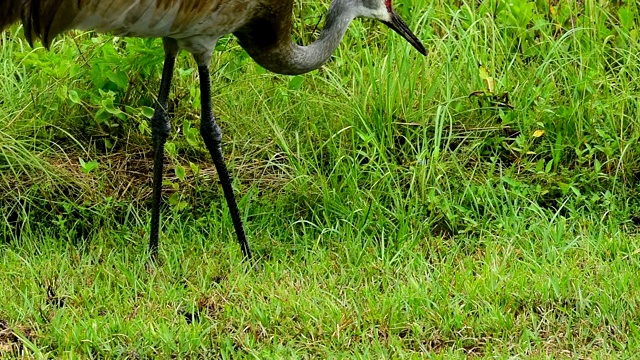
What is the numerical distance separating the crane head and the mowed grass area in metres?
0.19

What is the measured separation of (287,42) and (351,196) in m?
0.83

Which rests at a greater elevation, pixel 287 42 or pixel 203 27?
pixel 203 27

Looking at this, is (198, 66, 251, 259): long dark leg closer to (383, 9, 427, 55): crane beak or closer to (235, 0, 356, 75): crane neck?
(235, 0, 356, 75): crane neck

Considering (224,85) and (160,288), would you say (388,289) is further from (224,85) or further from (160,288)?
(224,85)

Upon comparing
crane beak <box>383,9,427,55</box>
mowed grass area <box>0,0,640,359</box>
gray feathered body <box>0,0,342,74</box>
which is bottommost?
mowed grass area <box>0,0,640,359</box>

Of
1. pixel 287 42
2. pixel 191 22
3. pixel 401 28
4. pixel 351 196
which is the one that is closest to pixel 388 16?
pixel 401 28

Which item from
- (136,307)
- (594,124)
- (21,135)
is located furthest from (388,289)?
(21,135)

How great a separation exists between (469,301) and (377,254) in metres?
0.70

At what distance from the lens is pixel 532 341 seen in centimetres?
436

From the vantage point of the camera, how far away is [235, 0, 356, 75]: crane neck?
17.0ft

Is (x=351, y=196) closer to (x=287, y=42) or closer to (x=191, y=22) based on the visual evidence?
(x=287, y=42)

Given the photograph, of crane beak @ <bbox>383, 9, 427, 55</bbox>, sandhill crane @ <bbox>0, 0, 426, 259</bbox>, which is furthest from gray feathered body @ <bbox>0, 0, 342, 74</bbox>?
crane beak @ <bbox>383, 9, 427, 55</bbox>

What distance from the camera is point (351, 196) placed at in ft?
18.3

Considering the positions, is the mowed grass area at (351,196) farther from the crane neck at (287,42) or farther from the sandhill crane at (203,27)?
the crane neck at (287,42)
